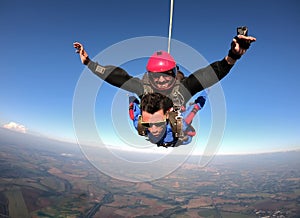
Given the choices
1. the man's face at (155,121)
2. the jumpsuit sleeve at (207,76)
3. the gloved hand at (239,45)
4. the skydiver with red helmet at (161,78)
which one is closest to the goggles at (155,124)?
the man's face at (155,121)

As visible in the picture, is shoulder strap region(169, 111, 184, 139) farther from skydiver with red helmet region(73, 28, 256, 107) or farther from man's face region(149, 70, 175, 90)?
man's face region(149, 70, 175, 90)

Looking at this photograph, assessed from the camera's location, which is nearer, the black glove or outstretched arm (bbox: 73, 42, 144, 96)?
outstretched arm (bbox: 73, 42, 144, 96)

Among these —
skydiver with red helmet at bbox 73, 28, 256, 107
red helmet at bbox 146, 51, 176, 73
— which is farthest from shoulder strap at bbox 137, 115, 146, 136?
red helmet at bbox 146, 51, 176, 73

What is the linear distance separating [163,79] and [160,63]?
0.26 m

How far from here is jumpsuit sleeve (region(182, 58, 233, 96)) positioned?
2.92 metres

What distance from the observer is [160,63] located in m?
3.50

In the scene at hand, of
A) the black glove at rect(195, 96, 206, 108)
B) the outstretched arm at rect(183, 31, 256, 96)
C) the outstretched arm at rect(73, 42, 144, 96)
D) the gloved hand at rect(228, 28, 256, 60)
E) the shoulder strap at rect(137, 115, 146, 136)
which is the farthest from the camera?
the black glove at rect(195, 96, 206, 108)

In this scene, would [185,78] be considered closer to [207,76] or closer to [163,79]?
[163,79]

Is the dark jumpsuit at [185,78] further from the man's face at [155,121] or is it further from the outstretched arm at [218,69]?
the man's face at [155,121]

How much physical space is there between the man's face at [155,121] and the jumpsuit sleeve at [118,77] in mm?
455

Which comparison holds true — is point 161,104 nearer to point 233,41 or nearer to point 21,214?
point 233,41

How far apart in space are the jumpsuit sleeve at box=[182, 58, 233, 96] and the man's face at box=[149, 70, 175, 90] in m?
0.22

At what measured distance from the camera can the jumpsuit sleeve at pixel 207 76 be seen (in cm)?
292

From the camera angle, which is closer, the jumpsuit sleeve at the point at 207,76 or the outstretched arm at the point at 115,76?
the jumpsuit sleeve at the point at 207,76
